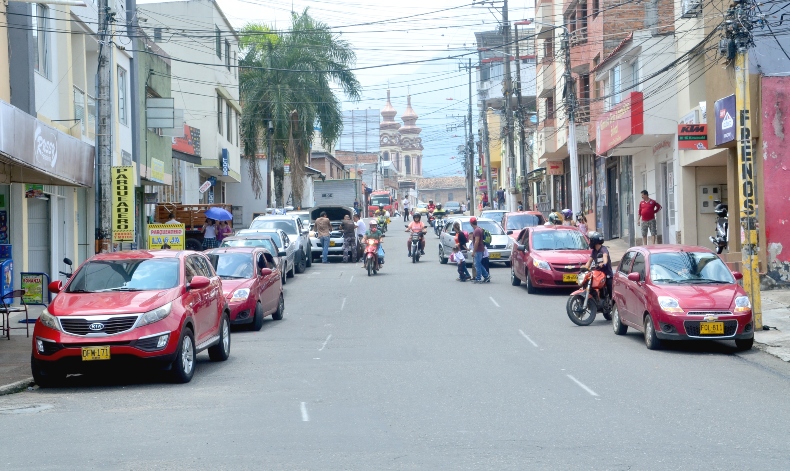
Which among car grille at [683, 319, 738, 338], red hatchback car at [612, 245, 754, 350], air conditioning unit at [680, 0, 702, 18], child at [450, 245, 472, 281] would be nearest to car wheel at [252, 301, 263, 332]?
red hatchback car at [612, 245, 754, 350]

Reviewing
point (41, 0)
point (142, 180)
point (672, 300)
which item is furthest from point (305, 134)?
point (672, 300)

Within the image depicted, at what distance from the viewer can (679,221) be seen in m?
29.9

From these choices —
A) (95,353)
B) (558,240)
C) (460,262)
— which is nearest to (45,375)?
(95,353)

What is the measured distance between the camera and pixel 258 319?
18.0 meters

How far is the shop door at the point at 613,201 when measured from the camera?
132 ft

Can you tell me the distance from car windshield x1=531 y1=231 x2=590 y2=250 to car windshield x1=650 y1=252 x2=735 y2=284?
8068mm

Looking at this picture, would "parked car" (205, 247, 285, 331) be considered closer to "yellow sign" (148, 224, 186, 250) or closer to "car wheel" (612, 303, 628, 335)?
"yellow sign" (148, 224, 186, 250)

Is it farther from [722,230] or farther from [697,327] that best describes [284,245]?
[697,327]

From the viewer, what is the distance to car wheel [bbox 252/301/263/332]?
18.0m

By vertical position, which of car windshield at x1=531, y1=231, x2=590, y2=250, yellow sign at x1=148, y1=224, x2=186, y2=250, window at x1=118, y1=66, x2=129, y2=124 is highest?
window at x1=118, y1=66, x2=129, y2=124

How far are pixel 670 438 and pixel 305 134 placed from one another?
4447cm

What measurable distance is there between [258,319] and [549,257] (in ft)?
25.8

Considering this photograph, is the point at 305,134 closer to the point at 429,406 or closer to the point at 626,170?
the point at 626,170

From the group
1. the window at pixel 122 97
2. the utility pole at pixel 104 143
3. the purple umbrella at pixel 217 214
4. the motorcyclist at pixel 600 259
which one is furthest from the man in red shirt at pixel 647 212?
the utility pole at pixel 104 143
